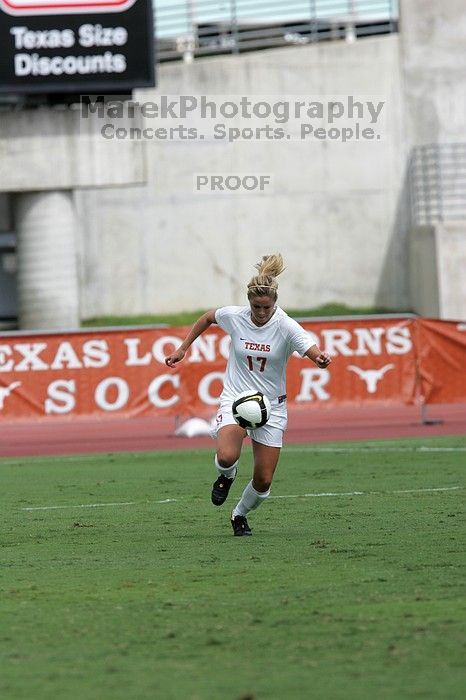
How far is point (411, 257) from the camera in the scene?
34.8m

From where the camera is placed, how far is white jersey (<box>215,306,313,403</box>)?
409 inches

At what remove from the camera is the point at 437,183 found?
33.4 m

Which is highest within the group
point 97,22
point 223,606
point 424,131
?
point 97,22

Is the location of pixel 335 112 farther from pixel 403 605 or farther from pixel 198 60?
pixel 403 605

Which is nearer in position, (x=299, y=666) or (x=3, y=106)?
(x=299, y=666)

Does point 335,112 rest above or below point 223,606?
above

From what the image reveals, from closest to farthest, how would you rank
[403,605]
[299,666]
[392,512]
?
A: 1. [299,666]
2. [403,605]
3. [392,512]

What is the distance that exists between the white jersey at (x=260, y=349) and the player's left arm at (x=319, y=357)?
34mm

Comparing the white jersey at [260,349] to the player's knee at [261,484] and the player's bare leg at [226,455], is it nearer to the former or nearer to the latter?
the player's bare leg at [226,455]

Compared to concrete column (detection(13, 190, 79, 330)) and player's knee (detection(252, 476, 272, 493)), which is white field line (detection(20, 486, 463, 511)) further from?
concrete column (detection(13, 190, 79, 330))

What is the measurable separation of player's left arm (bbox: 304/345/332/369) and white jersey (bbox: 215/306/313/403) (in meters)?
0.03

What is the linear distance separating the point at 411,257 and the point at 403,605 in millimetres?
27587

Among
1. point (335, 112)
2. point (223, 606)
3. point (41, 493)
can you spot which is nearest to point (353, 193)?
point (335, 112)

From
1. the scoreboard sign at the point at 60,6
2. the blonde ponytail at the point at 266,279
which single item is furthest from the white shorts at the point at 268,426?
the scoreboard sign at the point at 60,6
